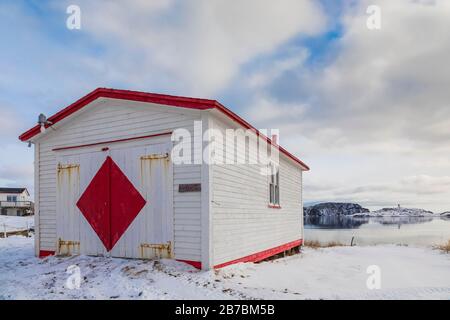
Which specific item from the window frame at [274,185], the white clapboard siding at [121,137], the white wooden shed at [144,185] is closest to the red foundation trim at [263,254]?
the white wooden shed at [144,185]

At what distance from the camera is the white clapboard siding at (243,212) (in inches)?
328

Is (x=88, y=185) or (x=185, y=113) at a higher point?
(x=185, y=113)

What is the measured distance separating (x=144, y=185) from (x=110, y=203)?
1.31 m

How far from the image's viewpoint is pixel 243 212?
32.2ft

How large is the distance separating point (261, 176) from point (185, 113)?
419 cm

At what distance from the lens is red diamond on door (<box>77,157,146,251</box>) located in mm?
9102

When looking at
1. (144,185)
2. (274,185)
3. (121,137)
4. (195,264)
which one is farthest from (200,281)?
(274,185)

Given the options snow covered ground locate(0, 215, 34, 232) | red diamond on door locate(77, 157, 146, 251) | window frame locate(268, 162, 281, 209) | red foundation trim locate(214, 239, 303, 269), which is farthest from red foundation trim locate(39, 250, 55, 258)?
snow covered ground locate(0, 215, 34, 232)

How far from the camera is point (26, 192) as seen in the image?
63.8 metres

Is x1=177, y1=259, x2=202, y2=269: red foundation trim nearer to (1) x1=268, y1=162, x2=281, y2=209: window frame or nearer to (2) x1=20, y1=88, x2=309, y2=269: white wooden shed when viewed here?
(2) x1=20, y1=88, x2=309, y2=269: white wooden shed

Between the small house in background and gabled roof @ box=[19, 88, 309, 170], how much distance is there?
4864 cm
